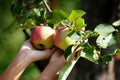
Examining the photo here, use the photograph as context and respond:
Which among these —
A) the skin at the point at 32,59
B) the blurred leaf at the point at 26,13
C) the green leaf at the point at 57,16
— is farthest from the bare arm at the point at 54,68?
the blurred leaf at the point at 26,13

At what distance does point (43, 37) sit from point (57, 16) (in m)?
0.17

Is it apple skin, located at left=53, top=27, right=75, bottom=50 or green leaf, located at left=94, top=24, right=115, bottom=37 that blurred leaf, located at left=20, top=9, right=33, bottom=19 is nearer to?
apple skin, located at left=53, top=27, right=75, bottom=50

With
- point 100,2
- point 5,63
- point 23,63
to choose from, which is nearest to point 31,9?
point 23,63

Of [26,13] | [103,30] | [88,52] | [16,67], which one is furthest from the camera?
[26,13]

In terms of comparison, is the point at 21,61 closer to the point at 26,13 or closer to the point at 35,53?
the point at 35,53

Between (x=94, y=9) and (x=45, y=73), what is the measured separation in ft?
3.93

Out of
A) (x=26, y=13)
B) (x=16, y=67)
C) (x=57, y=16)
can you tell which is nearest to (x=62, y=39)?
(x=57, y=16)

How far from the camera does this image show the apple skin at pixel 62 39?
1.51 metres

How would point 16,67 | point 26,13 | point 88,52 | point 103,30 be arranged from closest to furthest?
point 88,52 < point 103,30 < point 16,67 < point 26,13

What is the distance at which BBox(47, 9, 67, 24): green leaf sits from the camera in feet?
4.77

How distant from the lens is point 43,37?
5.31 feet

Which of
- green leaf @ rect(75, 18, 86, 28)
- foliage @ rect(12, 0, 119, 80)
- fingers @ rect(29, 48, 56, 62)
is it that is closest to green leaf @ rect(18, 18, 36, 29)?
foliage @ rect(12, 0, 119, 80)

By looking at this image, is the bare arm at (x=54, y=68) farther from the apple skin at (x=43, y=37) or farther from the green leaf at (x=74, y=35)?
the green leaf at (x=74, y=35)

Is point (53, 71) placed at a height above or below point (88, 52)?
below
